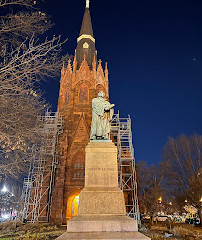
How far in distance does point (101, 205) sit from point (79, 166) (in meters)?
17.0

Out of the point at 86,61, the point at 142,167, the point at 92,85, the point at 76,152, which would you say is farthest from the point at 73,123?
the point at 142,167

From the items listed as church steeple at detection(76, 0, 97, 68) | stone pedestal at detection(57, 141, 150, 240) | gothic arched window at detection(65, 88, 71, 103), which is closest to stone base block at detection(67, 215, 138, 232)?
stone pedestal at detection(57, 141, 150, 240)

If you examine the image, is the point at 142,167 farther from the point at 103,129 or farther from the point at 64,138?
the point at 103,129

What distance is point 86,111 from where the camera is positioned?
26.3 m

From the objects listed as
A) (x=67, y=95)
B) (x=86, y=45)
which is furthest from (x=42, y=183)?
(x=86, y=45)

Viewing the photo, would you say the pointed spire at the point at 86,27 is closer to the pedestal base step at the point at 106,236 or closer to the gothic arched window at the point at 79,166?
Result: the gothic arched window at the point at 79,166

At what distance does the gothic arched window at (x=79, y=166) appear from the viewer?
22.0 metres

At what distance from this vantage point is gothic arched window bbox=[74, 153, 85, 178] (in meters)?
22.0

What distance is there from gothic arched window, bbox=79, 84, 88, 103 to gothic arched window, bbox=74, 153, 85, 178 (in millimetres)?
8680

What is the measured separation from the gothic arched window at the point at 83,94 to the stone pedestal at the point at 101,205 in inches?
812

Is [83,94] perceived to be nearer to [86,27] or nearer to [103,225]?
[86,27]

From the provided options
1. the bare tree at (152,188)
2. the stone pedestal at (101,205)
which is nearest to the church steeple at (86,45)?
the bare tree at (152,188)

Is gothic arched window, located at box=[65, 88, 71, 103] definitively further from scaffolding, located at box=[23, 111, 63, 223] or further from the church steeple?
the church steeple

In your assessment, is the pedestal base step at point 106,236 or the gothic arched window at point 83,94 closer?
the pedestal base step at point 106,236
